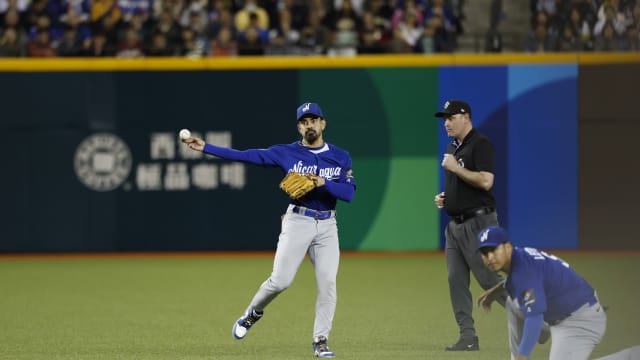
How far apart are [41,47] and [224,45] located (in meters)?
3.11

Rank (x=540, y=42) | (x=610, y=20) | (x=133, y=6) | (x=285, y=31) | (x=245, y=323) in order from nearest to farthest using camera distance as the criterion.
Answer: (x=245, y=323) < (x=610, y=20) < (x=540, y=42) < (x=285, y=31) < (x=133, y=6)

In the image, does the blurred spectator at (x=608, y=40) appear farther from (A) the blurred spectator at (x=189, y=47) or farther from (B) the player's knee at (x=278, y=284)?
(B) the player's knee at (x=278, y=284)

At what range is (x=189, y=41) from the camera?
802 inches

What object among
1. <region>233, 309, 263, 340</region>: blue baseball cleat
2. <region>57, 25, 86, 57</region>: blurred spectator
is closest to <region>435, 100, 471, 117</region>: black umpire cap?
<region>233, 309, 263, 340</region>: blue baseball cleat

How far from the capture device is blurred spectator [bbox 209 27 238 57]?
20.3m

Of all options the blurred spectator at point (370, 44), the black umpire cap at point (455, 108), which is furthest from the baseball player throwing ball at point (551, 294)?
the blurred spectator at point (370, 44)

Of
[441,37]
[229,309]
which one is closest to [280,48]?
[441,37]

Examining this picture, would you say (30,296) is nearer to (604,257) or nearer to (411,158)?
(411,158)

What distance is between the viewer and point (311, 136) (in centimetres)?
1009

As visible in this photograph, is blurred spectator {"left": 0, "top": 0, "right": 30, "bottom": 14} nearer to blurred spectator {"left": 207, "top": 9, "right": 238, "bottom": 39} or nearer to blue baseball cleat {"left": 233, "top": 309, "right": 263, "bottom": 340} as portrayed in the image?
blurred spectator {"left": 207, "top": 9, "right": 238, "bottom": 39}

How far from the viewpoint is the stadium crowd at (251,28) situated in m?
19.9

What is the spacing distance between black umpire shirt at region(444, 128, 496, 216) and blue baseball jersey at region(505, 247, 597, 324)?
2.39m

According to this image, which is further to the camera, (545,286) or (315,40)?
(315,40)

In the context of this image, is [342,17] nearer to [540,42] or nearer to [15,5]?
[540,42]
